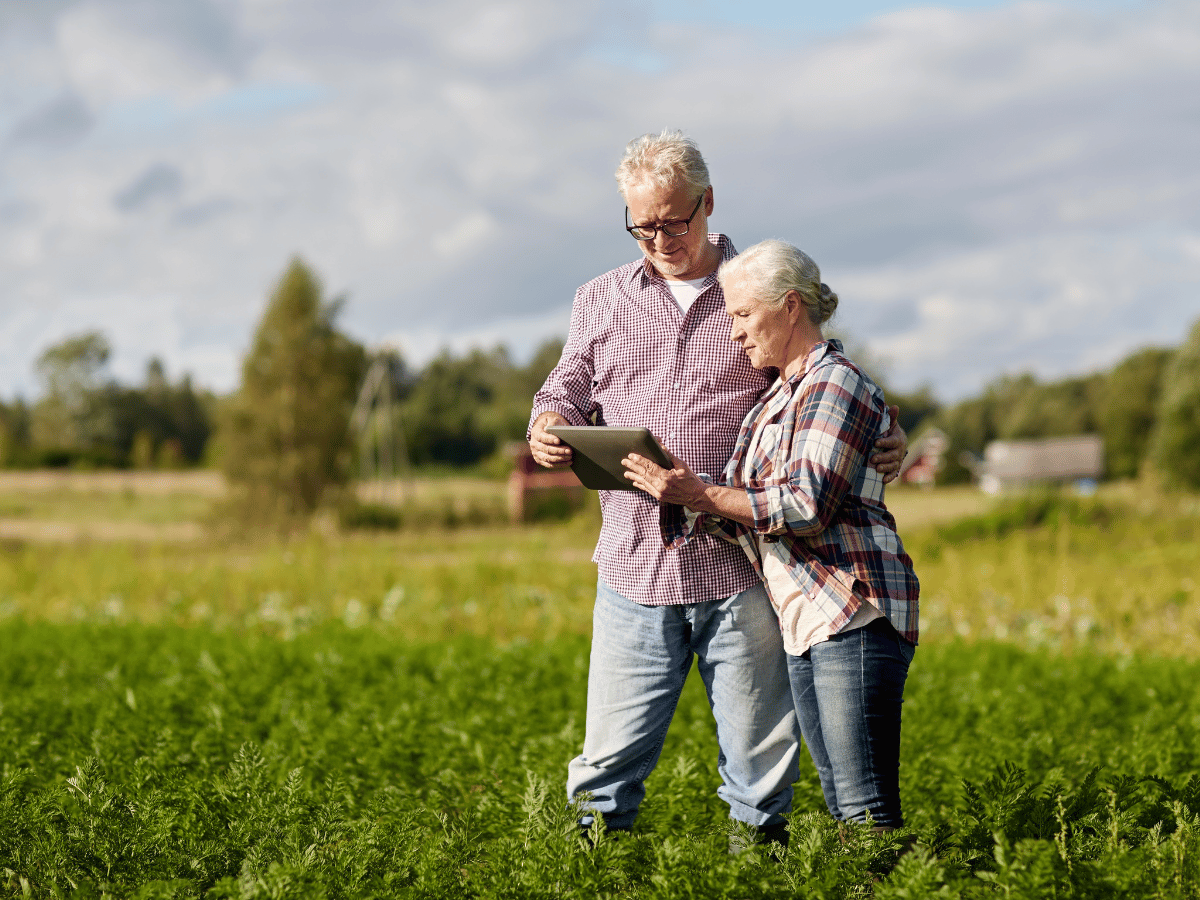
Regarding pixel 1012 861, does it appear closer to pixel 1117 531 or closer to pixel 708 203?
pixel 708 203

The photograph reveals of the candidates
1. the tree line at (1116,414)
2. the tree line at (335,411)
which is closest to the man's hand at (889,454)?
the tree line at (335,411)

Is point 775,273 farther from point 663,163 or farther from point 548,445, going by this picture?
point 548,445

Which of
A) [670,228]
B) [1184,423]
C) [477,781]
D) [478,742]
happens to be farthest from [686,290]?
[1184,423]

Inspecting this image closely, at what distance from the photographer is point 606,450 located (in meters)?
2.80

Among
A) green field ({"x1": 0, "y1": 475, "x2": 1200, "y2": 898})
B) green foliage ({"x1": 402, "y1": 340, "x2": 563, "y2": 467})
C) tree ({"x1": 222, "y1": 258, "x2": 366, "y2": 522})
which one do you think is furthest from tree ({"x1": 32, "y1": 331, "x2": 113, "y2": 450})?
green field ({"x1": 0, "y1": 475, "x2": 1200, "y2": 898})

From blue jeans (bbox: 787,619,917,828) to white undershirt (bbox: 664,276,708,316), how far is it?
39.5 inches

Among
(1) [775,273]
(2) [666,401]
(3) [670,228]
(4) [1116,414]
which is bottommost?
(2) [666,401]

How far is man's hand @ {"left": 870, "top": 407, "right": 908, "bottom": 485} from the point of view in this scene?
284cm

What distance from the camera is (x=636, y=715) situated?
10.4 ft

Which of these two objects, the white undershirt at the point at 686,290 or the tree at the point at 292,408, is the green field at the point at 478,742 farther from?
the tree at the point at 292,408

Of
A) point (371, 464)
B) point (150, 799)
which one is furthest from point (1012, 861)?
point (371, 464)

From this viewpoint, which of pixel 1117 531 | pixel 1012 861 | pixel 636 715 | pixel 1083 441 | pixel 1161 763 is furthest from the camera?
pixel 1083 441

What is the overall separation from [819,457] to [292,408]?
1714cm

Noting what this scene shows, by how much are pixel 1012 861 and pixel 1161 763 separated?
199cm
